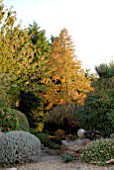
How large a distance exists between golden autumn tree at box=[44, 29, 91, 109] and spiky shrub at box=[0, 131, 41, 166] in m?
5.19

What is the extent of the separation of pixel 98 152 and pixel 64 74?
6166 millimetres

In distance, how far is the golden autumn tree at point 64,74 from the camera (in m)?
12.9

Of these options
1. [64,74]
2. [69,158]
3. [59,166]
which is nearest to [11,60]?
[64,74]

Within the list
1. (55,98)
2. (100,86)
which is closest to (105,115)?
(100,86)

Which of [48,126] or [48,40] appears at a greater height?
[48,40]

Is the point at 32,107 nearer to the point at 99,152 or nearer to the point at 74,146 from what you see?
the point at 74,146

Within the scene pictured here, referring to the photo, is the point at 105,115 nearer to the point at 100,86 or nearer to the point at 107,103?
the point at 107,103

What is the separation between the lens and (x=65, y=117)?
1143cm

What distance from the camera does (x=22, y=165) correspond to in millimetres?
7430

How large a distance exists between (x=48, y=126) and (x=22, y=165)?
19.7 ft

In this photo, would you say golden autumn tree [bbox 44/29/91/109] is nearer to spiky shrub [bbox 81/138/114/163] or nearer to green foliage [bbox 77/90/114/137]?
green foliage [bbox 77/90/114/137]

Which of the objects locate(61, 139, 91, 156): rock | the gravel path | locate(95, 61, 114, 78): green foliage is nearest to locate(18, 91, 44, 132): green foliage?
locate(95, 61, 114, 78): green foliage

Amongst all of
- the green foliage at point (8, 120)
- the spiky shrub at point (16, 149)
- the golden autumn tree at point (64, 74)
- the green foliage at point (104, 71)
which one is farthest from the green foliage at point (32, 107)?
the spiky shrub at point (16, 149)

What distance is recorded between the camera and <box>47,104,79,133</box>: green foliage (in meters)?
11.3
